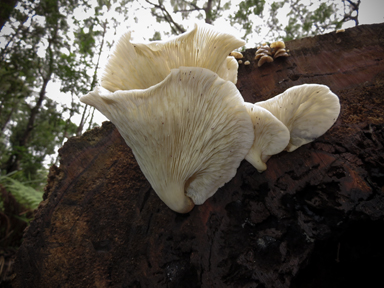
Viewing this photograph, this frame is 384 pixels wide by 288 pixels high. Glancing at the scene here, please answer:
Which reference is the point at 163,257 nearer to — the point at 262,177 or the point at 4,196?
the point at 262,177

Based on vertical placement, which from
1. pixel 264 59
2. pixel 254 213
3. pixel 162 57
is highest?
pixel 162 57

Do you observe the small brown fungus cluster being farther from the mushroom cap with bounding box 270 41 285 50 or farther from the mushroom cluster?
the mushroom cluster

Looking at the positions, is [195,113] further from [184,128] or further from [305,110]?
[305,110]

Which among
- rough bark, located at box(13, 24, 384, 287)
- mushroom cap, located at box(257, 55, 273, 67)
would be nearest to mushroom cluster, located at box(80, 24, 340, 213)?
rough bark, located at box(13, 24, 384, 287)

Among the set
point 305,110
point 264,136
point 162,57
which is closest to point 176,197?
point 264,136

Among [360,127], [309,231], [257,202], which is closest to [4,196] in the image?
[257,202]

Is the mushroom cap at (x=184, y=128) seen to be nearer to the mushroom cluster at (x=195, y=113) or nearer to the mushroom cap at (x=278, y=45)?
the mushroom cluster at (x=195, y=113)
